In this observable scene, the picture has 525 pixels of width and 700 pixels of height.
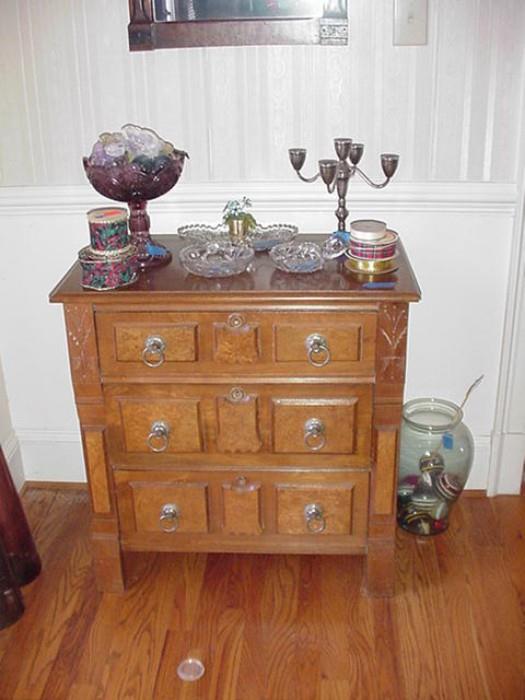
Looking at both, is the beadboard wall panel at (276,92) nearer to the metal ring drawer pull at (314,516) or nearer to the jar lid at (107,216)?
the jar lid at (107,216)

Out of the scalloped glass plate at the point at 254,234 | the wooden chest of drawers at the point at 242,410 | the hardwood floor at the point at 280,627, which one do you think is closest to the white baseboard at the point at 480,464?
the hardwood floor at the point at 280,627

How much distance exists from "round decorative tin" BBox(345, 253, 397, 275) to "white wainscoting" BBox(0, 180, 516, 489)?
0.41 m

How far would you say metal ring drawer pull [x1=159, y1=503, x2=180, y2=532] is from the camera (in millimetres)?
2332

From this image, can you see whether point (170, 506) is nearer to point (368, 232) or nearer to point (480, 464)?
point (368, 232)

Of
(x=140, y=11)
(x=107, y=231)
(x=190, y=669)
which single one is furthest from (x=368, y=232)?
(x=190, y=669)

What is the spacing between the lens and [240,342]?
2.12m

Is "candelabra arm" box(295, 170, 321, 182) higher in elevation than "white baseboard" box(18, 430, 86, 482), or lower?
higher

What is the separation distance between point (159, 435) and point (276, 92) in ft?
3.32

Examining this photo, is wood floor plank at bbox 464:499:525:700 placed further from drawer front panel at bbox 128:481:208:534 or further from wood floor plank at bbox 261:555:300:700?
drawer front panel at bbox 128:481:208:534

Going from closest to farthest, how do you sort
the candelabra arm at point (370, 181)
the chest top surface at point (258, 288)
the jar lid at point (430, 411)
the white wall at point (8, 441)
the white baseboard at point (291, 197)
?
the chest top surface at point (258, 288) < the candelabra arm at point (370, 181) < the white baseboard at point (291, 197) < the jar lid at point (430, 411) < the white wall at point (8, 441)

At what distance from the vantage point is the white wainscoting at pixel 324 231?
99.3 inches

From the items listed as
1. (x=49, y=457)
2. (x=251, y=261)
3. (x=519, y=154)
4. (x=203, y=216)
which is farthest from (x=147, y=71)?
(x=49, y=457)

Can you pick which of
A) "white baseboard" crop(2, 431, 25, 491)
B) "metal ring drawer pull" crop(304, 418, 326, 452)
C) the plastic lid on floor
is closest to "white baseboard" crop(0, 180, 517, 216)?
"metal ring drawer pull" crop(304, 418, 326, 452)

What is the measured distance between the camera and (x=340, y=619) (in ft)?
7.65
